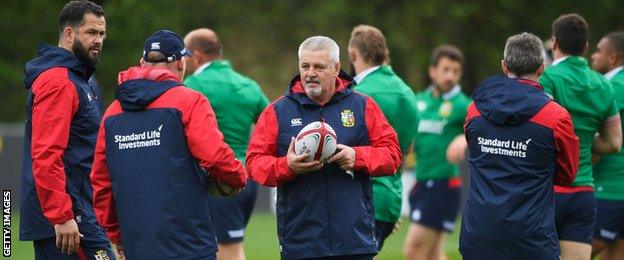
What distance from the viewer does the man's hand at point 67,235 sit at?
676cm

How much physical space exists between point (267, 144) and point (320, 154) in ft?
1.66

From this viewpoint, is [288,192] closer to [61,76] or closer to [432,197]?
[61,76]

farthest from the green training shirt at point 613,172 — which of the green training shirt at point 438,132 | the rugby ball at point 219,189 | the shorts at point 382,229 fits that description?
the rugby ball at point 219,189

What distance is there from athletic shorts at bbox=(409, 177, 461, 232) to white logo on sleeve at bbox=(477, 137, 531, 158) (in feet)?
15.5

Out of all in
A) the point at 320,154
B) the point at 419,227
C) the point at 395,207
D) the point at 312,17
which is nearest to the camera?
the point at 320,154

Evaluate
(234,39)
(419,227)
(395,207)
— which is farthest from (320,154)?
(234,39)

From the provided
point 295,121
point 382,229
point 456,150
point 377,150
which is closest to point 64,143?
point 295,121

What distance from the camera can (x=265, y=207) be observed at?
20.4 meters

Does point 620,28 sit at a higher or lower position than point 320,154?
higher

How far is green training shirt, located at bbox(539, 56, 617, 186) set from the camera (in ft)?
27.9

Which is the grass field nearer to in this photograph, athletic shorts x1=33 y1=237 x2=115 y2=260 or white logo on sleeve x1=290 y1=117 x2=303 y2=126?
athletic shorts x1=33 y1=237 x2=115 y2=260

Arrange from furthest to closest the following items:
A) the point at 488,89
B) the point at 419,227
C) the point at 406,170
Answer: the point at 406,170 → the point at 419,227 → the point at 488,89

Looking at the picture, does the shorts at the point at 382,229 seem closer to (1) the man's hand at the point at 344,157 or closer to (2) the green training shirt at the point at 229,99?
(2) the green training shirt at the point at 229,99

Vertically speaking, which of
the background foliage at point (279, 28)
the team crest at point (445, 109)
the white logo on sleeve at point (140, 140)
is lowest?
the white logo on sleeve at point (140, 140)
